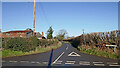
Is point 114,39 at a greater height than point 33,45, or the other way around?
point 114,39

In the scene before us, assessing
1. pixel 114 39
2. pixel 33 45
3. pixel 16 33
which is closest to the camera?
pixel 114 39

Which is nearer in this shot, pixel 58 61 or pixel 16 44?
pixel 58 61

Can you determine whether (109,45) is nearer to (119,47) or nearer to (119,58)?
(119,47)

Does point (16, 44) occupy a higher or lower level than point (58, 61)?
higher

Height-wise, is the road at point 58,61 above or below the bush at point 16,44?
below

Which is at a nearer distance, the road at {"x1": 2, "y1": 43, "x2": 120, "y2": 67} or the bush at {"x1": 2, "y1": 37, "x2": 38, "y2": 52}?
the road at {"x1": 2, "y1": 43, "x2": 120, "y2": 67}

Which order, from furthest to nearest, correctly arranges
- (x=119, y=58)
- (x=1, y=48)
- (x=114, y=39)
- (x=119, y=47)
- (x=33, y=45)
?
(x=33, y=45)
(x=1, y=48)
(x=114, y=39)
(x=119, y=47)
(x=119, y=58)

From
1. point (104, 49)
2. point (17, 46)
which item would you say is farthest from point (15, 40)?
point (104, 49)

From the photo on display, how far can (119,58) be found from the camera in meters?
9.05

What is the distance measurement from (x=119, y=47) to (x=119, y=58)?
1436 mm

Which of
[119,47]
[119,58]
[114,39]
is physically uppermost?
[114,39]

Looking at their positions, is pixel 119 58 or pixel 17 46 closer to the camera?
pixel 119 58

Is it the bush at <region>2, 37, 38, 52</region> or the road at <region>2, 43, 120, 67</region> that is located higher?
the bush at <region>2, 37, 38, 52</region>

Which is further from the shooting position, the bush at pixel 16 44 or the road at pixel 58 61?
the bush at pixel 16 44
